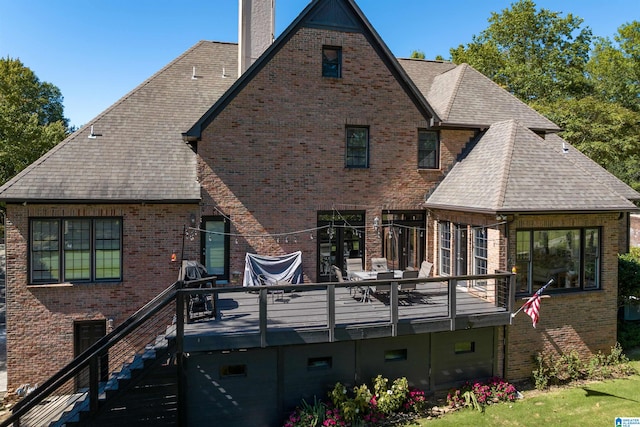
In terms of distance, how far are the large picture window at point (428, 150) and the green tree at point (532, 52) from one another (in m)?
20.6

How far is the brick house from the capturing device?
11047mm

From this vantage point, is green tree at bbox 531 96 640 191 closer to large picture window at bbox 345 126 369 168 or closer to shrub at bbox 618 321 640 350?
shrub at bbox 618 321 640 350

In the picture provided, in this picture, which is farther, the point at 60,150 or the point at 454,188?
the point at 454,188

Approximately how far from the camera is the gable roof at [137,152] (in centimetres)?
1122

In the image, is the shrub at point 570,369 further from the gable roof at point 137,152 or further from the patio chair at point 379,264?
the gable roof at point 137,152

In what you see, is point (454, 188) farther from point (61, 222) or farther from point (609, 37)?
point (609, 37)

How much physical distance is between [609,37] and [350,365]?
41687 mm

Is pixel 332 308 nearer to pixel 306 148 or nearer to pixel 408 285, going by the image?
pixel 408 285

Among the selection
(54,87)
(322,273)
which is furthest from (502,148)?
(54,87)

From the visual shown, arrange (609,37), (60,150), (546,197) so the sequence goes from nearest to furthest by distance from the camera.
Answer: (546,197), (60,150), (609,37)

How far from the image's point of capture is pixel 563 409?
9.61m

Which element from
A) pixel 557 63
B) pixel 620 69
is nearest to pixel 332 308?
pixel 557 63

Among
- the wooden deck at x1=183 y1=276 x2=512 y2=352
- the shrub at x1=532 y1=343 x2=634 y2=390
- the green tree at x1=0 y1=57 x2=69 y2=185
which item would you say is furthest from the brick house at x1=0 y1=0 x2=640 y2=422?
the green tree at x1=0 y1=57 x2=69 y2=185

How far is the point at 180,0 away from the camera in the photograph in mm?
14305
